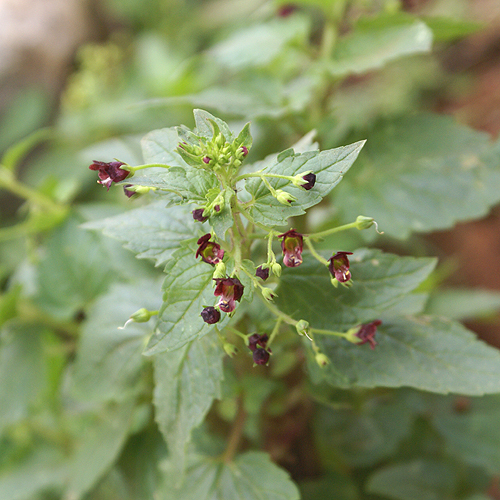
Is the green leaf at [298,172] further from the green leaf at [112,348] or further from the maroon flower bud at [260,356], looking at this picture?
the green leaf at [112,348]

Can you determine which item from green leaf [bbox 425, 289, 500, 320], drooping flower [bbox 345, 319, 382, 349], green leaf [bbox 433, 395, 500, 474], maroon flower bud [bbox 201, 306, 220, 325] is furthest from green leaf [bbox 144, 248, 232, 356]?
green leaf [bbox 425, 289, 500, 320]

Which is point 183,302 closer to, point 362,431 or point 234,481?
point 234,481

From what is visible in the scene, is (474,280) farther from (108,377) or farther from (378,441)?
(108,377)

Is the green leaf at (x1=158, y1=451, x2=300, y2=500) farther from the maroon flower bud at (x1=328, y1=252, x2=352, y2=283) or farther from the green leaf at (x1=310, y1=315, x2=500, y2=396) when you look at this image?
the maroon flower bud at (x1=328, y1=252, x2=352, y2=283)

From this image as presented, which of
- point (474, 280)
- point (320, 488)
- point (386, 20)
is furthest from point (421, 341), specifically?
point (474, 280)

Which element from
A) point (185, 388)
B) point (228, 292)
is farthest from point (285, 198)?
point (185, 388)

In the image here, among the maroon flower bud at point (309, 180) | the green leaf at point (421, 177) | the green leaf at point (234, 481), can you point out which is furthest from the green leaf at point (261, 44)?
the green leaf at point (234, 481)
